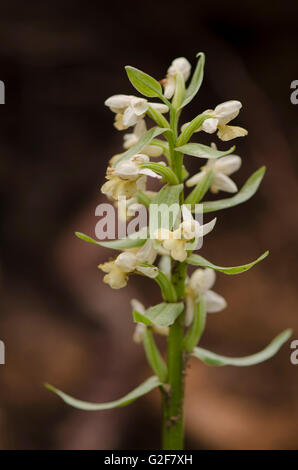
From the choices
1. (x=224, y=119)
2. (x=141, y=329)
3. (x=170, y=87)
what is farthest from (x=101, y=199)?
(x=224, y=119)

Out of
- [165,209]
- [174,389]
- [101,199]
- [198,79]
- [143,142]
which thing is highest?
[101,199]

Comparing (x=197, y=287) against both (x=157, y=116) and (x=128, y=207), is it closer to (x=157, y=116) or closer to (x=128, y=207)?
(x=128, y=207)

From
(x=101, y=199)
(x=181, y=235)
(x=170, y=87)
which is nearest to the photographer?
(x=181, y=235)

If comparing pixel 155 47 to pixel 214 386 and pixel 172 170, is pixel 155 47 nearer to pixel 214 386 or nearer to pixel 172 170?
pixel 214 386

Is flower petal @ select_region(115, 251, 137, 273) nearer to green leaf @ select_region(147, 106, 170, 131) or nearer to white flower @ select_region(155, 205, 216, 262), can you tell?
white flower @ select_region(155, 205, 216, 262)

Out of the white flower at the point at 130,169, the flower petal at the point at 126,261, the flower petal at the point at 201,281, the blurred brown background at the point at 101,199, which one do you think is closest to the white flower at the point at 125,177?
the white flower at the point at 130,169

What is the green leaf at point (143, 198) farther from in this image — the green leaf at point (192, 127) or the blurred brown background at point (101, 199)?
the blurred brown background at point (101, 199)

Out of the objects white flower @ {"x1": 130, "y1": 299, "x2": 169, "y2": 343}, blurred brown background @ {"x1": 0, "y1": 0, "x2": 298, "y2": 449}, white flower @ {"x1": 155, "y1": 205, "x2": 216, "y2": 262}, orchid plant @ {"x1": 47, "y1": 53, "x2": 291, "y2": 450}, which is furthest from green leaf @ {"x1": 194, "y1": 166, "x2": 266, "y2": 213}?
blurred brown background @ {"x1": 0, "y1": 0, "x2": 298, "y2": 449}
